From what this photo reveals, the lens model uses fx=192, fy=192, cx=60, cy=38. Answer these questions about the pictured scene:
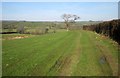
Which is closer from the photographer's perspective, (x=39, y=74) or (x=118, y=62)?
(x=39, y=74)

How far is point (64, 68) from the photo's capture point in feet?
36.8

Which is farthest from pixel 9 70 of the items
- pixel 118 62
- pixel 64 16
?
pixel 64 16

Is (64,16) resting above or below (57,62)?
above

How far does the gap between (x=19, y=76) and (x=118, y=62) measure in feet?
21.9

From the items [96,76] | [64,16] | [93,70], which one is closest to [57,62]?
[93,70]

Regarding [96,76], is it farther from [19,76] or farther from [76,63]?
[19,76]

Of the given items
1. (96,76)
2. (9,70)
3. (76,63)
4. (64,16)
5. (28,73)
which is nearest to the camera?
(96,76)

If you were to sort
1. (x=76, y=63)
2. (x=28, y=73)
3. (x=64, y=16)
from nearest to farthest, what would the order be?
(x=28, y=73) < (x=76, y=63) < (x=64, y=16)

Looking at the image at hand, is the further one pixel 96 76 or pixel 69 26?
pixel 69 26

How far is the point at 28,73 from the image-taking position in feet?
33.6

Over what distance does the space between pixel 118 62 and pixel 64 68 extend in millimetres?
3931

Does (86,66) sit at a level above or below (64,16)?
below

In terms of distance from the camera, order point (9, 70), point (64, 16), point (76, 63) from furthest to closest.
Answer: point (64, 16) → point (76, 63) → point (9, 70)

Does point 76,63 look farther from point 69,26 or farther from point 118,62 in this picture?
point 69,26
